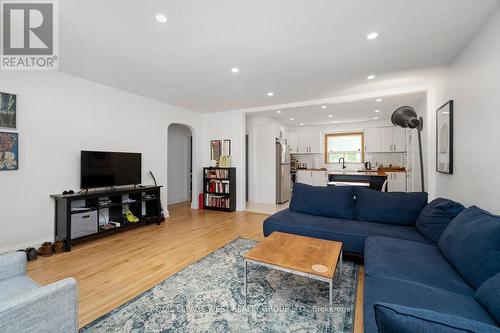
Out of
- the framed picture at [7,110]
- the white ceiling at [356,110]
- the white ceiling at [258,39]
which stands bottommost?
the framed picture at [7,110]

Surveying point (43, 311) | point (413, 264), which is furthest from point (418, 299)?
point (43, 311)

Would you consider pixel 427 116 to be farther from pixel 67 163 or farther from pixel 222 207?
pixel 67 163

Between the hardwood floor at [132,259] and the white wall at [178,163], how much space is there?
218 cm

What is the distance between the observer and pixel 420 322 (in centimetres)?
57

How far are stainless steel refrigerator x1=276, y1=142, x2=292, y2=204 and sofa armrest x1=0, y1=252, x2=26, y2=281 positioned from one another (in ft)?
17.7

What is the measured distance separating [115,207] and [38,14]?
289 cm

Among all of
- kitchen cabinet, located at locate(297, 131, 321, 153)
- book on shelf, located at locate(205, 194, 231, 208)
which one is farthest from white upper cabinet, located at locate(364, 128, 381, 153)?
book on shelf, located at locate(205, 194, 231, 208)

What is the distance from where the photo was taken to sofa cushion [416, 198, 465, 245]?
2131 mm

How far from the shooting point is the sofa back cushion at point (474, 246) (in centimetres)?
136

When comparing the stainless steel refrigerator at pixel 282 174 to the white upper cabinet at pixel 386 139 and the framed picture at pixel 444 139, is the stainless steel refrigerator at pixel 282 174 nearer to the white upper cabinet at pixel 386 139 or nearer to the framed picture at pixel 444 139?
the white upper cabinet at pixel 386 139

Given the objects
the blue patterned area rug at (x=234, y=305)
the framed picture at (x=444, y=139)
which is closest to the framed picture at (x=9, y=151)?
the blue patterned area rug at (x=234, y=305)

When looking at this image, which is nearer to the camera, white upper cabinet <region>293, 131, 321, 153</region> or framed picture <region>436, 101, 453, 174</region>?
framed picture <region>436, 101, 453, 174</region>

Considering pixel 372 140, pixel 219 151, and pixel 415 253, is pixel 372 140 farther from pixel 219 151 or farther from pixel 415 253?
pixel 415 253

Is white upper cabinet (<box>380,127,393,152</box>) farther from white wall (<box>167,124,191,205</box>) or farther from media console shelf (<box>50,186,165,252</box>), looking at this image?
media console shelf (<box>50,186,165,252</box>)
